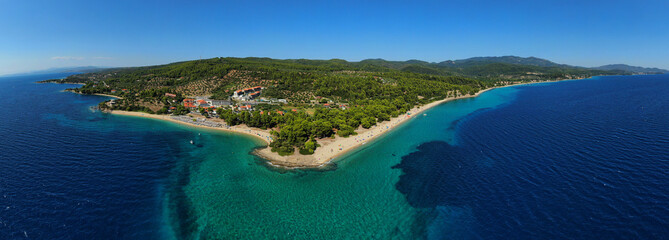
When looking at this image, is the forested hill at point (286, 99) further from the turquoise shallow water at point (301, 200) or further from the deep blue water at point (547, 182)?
the deep blue water at point (547, 182)

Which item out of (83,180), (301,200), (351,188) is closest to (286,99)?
(83,180)

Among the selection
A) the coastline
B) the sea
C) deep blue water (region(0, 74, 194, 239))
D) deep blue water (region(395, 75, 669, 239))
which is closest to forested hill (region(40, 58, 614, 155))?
the coastline

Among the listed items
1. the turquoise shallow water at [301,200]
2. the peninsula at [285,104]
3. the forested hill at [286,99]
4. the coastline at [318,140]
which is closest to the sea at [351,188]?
the turquoise shallow water at [301,200]

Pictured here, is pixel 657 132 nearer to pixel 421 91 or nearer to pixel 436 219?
pixel 436 219

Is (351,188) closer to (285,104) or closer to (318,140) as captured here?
(318,140)

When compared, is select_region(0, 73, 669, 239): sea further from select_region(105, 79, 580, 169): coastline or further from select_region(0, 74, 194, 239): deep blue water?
select_region(105, 79, 580, 169): coastline

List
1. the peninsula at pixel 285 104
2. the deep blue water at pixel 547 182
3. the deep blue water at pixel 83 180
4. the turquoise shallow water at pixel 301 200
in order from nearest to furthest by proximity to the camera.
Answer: the deep blue water at pixel 547 182, the deep blue water at pixel 83 180, the turquoise shallow water at pixel 301 200, the peninsula at pixel 285 104
